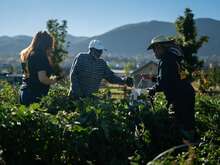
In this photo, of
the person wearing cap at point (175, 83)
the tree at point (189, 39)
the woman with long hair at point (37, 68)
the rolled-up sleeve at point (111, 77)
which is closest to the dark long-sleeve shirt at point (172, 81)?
the person wearing cap at point (175, 83)

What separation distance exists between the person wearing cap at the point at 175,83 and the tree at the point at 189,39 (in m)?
26.7

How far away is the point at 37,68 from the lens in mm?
7934

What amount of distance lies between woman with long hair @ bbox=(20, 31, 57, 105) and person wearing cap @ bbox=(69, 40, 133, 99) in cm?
36

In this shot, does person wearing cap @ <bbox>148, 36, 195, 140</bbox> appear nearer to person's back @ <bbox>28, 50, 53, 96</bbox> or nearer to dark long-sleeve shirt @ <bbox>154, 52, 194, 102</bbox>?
dark long-sleeve shirt @ <bbox>154, 52, 194, 102</bbox>

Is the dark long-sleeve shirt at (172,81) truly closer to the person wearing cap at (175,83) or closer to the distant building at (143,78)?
the person wearing cap at (175,83)

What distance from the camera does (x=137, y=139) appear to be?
5891 millimetres

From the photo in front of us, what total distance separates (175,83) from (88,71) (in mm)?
1755

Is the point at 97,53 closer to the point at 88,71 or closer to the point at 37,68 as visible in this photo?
the point at 88,71

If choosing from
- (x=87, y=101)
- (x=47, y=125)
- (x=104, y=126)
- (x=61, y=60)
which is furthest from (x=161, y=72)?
(x=61, y=60)

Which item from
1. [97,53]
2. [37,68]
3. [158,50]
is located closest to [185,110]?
[158,50]

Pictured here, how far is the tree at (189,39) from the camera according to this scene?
33844 mm

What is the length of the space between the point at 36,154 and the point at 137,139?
1148 millimetres

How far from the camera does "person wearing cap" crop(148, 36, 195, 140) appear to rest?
664 centimetres

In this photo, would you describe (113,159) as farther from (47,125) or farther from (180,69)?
(180,69)
